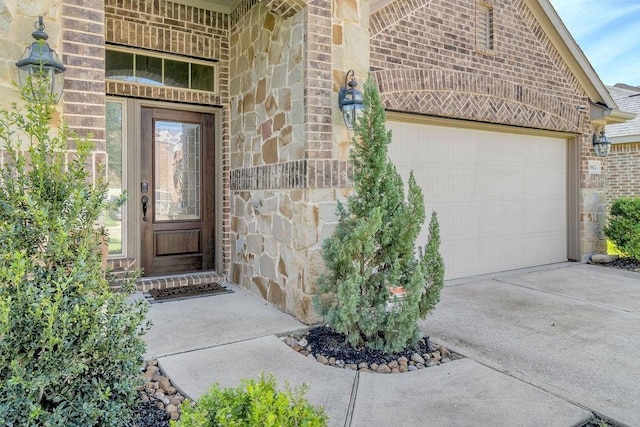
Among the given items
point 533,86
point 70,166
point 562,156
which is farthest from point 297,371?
point 562,156

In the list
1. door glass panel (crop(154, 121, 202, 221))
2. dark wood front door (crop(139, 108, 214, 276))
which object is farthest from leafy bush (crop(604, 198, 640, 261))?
door glass panel (crop(154, 121, 202, 221))

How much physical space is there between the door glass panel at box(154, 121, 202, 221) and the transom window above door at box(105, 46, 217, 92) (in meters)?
0.52

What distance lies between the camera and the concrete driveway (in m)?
2.85

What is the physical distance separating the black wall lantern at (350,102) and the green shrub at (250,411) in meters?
2.92

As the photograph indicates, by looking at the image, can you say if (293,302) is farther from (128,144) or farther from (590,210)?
(590,210)

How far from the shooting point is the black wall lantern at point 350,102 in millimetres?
4027

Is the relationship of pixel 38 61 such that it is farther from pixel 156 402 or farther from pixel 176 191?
pixel 176 191

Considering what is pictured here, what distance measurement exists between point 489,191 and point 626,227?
298 cm

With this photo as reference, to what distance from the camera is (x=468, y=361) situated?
323cm

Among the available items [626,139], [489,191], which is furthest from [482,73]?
[626,139]

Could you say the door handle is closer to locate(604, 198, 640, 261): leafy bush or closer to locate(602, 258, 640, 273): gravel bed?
locate(602, 258, 640, 273): gravel bed

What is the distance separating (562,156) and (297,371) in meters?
6.71

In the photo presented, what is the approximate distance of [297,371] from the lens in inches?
118

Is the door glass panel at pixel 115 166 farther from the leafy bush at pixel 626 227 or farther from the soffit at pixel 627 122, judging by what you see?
the soffit at pixel 627 122
